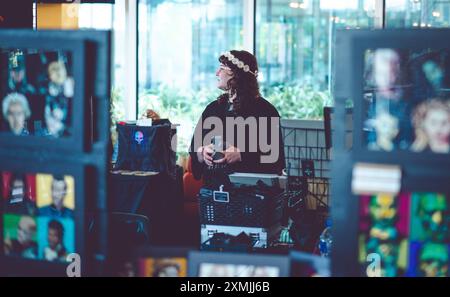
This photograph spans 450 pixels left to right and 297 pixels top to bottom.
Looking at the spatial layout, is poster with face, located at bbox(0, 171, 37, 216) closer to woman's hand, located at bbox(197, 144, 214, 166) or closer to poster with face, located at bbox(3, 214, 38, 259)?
poster with face, located at bbox(3, 214, 38, 259)

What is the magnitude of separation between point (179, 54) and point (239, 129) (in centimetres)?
350

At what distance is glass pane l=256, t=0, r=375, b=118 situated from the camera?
786cm

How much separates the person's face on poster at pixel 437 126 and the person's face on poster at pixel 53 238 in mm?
1177

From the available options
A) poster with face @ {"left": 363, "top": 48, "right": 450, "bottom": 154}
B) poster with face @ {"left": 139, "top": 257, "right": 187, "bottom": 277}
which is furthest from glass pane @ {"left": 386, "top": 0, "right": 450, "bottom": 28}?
poster with face @ {"left": 139, "top": 257, "right": 187, "bottom": 277}

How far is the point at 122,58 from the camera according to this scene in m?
7.96

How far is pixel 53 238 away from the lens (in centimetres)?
240

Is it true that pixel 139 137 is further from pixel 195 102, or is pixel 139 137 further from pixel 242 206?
pixel 242 206

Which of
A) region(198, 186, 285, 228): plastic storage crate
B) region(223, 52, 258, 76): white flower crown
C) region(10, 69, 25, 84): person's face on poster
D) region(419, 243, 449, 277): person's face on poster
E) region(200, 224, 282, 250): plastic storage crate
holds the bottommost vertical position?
region(200, 224, 282, 250): plastic storage crate

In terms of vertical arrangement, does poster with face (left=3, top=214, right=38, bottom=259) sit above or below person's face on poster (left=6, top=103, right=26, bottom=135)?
below

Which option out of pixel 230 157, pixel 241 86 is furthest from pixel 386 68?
pixel 241 86

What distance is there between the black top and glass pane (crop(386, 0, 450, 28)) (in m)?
3.06

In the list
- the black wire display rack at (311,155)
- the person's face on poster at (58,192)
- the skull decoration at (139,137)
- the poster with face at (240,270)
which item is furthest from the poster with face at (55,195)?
the black wire display rack at (311,155)
